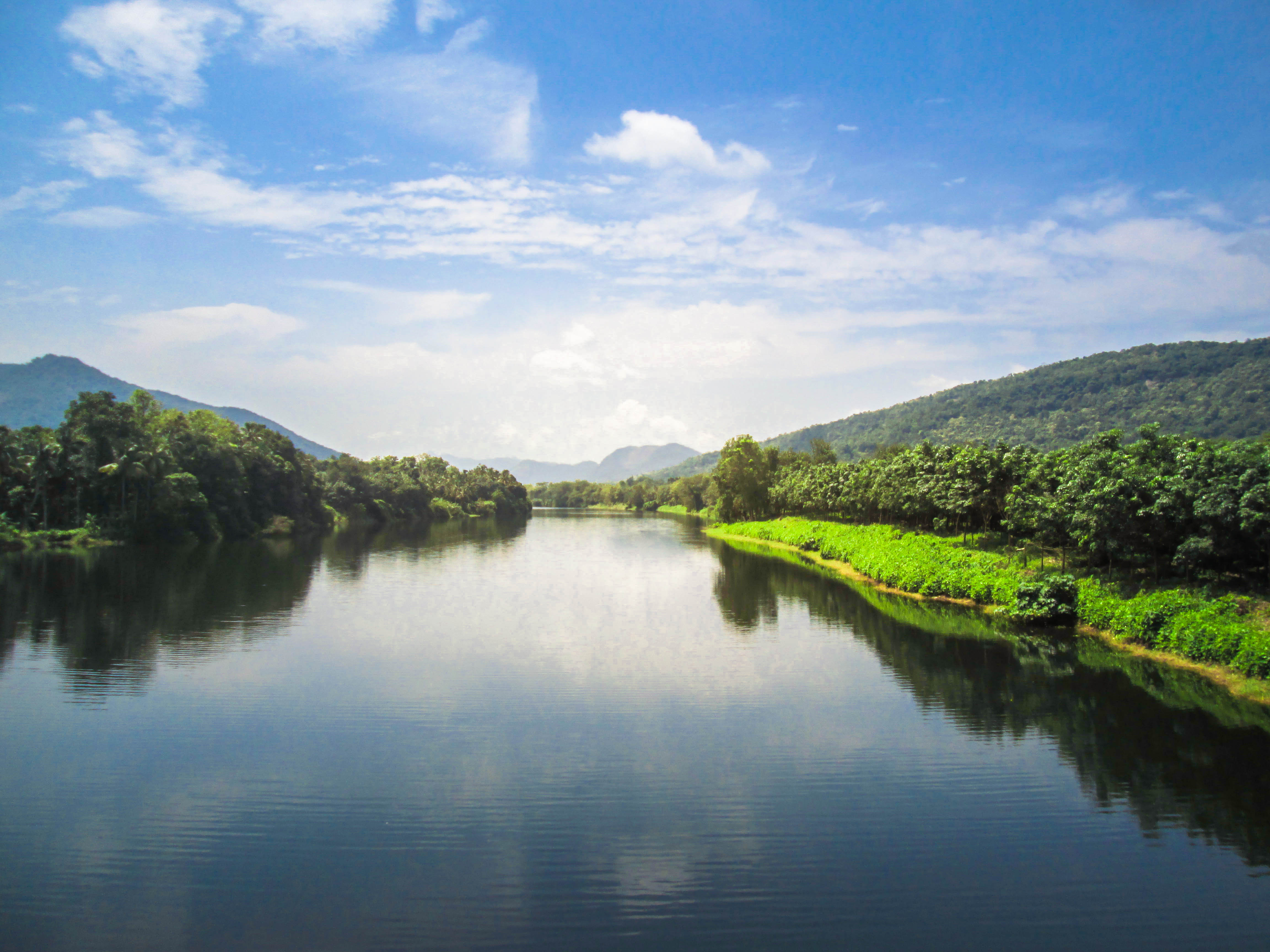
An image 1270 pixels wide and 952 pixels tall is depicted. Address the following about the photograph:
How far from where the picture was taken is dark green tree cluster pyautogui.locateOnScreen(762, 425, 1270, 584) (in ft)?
77.1

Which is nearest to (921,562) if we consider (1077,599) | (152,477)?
(1077,599)

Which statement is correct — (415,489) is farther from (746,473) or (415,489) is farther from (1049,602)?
(1049,602)

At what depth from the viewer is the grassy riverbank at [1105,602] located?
21.1 m

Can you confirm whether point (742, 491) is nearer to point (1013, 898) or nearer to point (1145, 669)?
point (1145, 669)

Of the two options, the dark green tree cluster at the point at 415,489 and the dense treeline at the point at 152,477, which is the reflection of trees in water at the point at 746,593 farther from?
the dark green tree cluster at the point at 415,489

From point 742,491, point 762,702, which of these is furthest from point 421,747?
point 742,491

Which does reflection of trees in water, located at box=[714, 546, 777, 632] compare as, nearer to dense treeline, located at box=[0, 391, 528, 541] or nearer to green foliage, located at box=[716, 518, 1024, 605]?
green foliage, located at box=[716, 518, 1024, 605]

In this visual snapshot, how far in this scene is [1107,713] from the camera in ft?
61.7

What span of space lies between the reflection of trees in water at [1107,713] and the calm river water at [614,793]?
4.2 inches

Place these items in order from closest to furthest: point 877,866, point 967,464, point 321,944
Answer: point 321,944 → point 877,866 → point 967,464

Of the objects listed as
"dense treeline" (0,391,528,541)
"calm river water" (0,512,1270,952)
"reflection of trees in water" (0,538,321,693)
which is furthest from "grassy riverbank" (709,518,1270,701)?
"dense treeline" (0,391,528,541)

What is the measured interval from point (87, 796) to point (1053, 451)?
1674 inches

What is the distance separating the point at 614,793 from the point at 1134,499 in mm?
23692

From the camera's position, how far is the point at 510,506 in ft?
590
